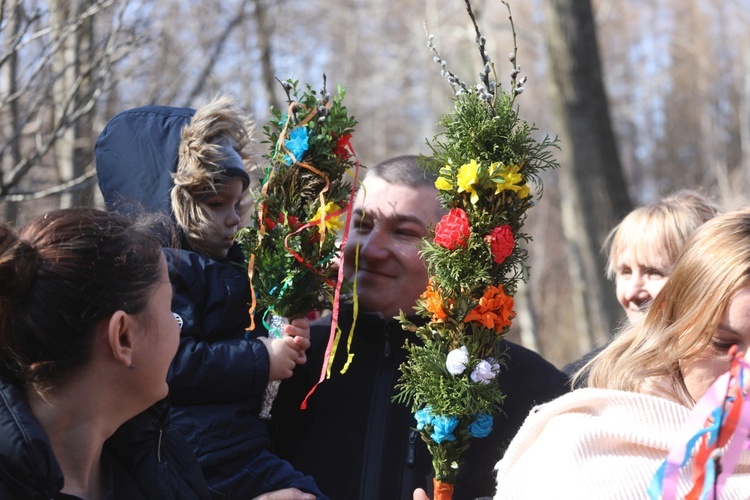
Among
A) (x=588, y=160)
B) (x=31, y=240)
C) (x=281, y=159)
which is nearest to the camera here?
(x=31, y=240)

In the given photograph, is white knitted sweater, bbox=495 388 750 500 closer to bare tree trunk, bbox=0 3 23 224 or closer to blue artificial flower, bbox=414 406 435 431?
blue artificial flower, bbox=414 406 435 431

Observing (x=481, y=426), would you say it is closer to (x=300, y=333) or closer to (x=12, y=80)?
(x=300, y=333)

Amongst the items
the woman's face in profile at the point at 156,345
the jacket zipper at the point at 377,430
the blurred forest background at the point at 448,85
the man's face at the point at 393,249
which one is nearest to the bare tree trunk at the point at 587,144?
the blurred forest background at the point at 448,85

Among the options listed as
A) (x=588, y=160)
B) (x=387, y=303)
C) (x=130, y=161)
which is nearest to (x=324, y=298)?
(x=387, y=303)

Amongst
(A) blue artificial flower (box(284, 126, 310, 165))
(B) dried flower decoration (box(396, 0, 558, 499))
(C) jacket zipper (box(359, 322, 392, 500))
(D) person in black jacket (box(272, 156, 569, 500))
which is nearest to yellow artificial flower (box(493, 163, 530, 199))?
(B) dried flower decoration (box(396, 0, 558, 499))

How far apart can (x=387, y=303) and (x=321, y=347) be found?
321mm

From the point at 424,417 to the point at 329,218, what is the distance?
2.43 ft

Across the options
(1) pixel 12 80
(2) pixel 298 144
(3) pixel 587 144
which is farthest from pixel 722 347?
(3) pixel 587 144

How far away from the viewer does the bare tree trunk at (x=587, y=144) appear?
7961 millimetres

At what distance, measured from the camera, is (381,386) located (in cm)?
316

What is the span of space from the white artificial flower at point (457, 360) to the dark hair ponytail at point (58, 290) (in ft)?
3.38

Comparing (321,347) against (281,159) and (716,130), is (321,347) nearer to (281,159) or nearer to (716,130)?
(281,159)

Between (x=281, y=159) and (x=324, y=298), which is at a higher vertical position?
(x=281, y=159)

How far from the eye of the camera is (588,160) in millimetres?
7977
